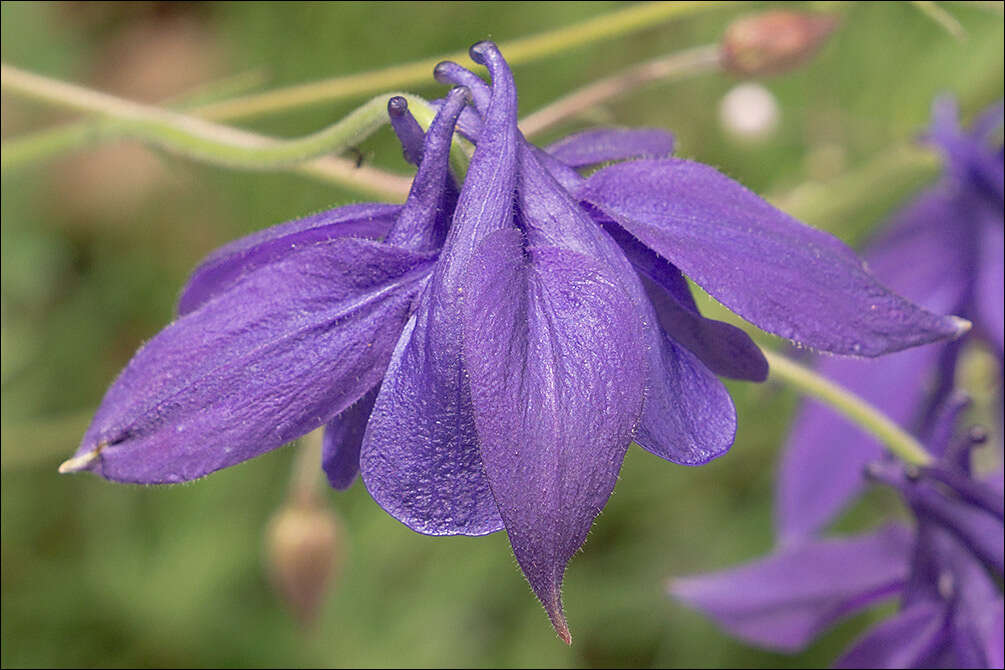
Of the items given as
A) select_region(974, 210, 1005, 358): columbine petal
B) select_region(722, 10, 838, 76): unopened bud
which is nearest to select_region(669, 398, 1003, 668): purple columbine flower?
select_region(974, 210, 1005, 358): columbine petal

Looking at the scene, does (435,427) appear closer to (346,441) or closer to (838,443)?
(346,441)

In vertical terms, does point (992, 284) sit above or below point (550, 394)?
below

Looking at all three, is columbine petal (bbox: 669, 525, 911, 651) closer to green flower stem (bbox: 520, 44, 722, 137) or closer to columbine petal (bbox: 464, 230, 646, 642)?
green flower stem (bbox: 520, 44, 722, 137)

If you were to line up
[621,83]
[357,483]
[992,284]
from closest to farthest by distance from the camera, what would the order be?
[992,284] → [621,83] → [357,483]

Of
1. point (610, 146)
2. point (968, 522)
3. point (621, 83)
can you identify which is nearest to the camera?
point (610, 146)

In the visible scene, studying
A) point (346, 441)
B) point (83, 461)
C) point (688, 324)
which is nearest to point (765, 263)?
point (688, 324)

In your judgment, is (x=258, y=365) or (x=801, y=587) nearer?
(x=258, y=365)
